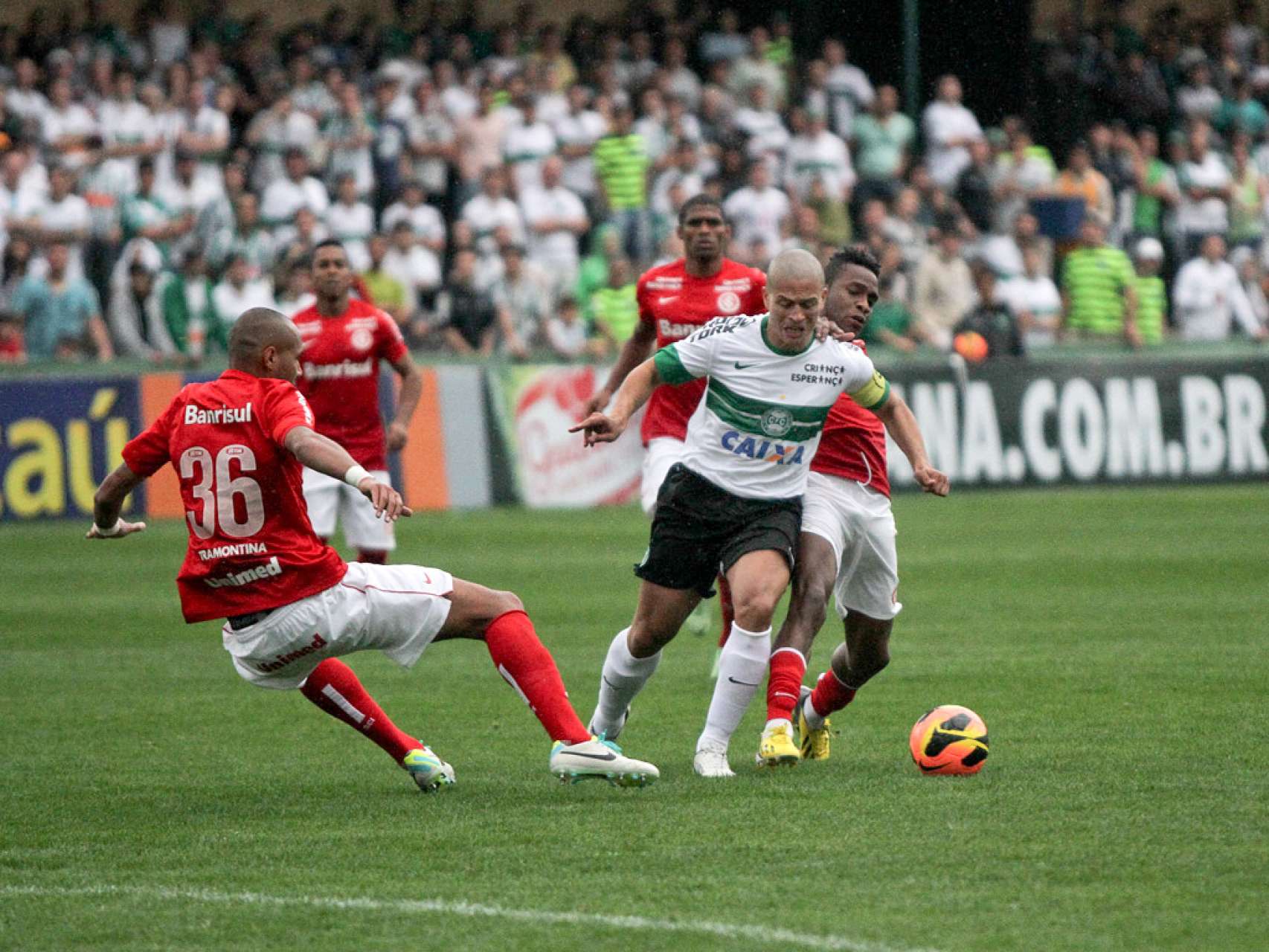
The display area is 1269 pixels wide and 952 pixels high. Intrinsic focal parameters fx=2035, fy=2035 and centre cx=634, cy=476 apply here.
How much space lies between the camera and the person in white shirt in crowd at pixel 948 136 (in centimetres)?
2455

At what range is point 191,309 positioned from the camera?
19.5 meters

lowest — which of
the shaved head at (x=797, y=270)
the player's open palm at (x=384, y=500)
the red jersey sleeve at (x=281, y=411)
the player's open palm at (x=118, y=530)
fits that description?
the player's open palm at (x=118, y=530)

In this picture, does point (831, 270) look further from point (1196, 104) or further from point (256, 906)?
point (1196, 104)

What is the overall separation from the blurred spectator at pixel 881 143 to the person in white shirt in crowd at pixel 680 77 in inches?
77.4

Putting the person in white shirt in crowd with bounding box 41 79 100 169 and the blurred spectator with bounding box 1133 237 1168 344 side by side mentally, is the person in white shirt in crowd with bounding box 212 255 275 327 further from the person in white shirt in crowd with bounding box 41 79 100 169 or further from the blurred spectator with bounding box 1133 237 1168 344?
the blurred spectator with bounding box 1133 237 1168 344

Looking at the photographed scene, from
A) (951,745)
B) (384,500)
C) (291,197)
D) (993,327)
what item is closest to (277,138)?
(291,197)

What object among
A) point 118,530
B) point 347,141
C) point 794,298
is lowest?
point 118,530

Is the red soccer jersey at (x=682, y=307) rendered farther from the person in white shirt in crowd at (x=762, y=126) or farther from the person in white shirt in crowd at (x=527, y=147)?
the person in white shirt in crowd at (x=762, y=126)

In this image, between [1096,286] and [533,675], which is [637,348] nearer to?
[533,675]

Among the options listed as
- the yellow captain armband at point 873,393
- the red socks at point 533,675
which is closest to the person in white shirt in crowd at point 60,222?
the yellow captain armband at point 873,393

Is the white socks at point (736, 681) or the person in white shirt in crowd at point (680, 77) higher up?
the person in white shirt in crowd at point (680, 77)

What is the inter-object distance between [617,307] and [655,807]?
14.6m

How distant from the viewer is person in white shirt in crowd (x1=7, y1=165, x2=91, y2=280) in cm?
1980

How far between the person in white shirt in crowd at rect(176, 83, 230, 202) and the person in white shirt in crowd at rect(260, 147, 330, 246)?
0.51m
